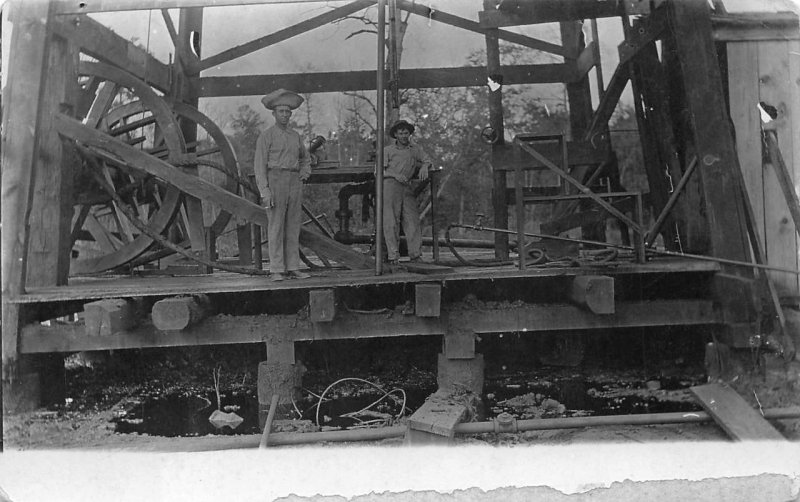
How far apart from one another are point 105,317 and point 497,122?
415 centimetres

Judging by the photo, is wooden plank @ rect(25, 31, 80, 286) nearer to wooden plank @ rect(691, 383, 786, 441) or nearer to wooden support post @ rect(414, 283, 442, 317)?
wooden support post @ rect(414, 283, 442, 317)

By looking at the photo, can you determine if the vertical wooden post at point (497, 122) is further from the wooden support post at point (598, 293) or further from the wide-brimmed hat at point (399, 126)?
the wooden support post at point (598, 293)

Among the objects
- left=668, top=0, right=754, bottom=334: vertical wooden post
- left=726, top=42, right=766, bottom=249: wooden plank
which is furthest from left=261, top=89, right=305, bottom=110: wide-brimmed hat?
left=726, top=42, right=766, bottom=249: wooden plank

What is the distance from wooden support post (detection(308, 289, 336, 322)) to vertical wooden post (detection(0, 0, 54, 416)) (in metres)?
2.23

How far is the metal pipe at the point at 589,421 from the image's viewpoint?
377 cm

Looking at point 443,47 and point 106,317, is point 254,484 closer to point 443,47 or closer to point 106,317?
point 106,317

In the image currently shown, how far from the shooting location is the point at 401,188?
6.53m

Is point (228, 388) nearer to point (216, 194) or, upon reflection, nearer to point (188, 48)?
point (216, 194)

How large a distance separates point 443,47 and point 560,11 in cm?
609

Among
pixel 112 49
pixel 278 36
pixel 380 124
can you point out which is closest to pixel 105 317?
pixel 380 124

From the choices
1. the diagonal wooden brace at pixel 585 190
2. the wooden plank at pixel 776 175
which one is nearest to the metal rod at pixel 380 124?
the diagonal wooden brace at pixel 585 190

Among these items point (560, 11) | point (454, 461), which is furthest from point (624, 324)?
point (560, 11)

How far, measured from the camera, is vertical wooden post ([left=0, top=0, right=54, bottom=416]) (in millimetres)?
4797

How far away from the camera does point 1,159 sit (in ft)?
15.8
